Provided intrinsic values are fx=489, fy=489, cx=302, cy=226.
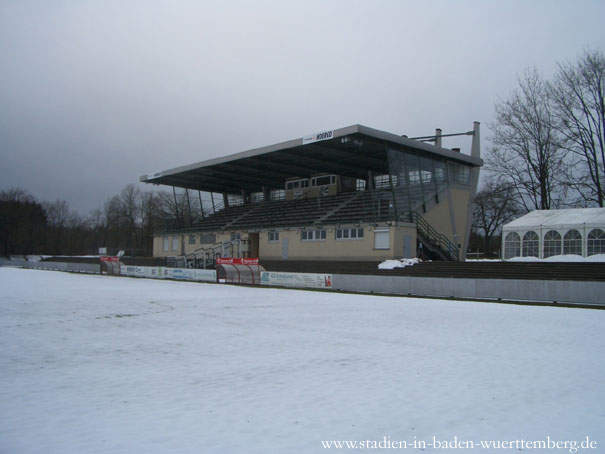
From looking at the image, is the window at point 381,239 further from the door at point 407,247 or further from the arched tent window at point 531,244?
the arched tent window at point 531,244

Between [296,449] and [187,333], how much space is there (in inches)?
336

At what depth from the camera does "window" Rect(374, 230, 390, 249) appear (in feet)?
125

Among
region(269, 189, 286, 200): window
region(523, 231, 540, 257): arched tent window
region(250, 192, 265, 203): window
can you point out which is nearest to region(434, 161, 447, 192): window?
region(523, 231, 540, 257): arched tent window

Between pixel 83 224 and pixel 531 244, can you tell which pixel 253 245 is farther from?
pixel 83 224

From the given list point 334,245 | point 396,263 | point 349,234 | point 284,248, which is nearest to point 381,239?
point 349,234

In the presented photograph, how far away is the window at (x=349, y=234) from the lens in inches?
1600

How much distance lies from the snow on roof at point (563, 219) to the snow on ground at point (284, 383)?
19021mm

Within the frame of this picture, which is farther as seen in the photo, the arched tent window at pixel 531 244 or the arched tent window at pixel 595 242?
the arched tent window at pixel 531 244

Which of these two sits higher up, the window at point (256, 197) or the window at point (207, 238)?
the window at point (256, 197)

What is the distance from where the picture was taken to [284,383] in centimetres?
812

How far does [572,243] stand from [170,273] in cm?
3306

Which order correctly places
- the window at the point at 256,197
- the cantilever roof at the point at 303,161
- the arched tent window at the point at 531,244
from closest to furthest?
the arched tent window at the point at 531,244
the cantilever roof at the point at 303,161
the window at the point at 256,197

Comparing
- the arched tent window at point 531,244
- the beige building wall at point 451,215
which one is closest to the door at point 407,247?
the beige building wall at point 451,215

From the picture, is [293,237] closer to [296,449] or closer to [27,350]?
[27,350]
